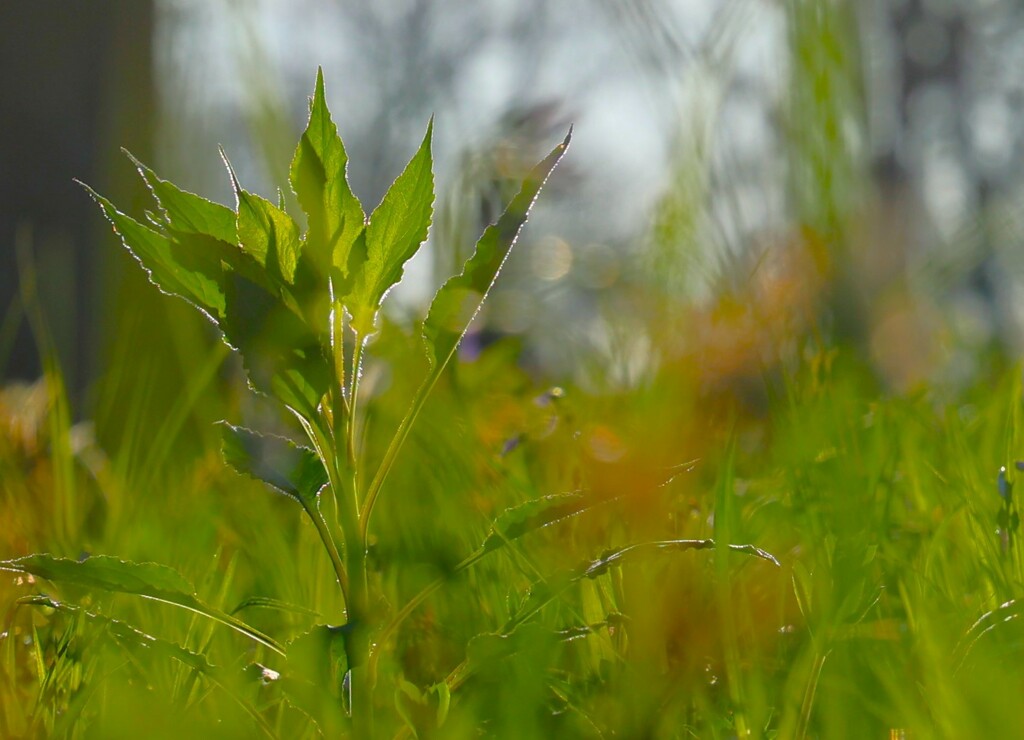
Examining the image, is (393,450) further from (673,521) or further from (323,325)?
(673,521)

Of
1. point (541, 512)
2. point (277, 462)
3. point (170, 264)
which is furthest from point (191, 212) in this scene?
point (541, 512)

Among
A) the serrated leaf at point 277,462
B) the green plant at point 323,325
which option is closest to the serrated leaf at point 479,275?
the green plant at point 323,325

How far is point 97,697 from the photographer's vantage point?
0.69 meters

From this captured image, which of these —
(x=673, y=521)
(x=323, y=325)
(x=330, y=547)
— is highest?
(x=323, y=325)

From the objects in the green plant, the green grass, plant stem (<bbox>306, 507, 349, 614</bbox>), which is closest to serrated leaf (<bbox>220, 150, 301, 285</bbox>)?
the green plant

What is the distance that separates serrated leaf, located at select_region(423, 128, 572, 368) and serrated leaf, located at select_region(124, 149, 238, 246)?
4.9 inches

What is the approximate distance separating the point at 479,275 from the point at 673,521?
1.34 ft

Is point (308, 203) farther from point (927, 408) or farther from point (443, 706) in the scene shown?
point (927, 408)

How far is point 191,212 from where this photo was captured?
1.83ft

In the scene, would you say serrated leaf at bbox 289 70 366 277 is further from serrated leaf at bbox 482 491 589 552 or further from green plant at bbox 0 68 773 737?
serrated leaf at bbox 482 491 589 552

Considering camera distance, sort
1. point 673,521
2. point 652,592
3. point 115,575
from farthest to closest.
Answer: point 673,521
point 652,592
point 115,575

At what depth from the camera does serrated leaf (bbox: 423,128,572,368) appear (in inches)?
21.5

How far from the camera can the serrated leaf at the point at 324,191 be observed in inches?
20.7

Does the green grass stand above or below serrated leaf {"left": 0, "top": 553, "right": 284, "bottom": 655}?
below
